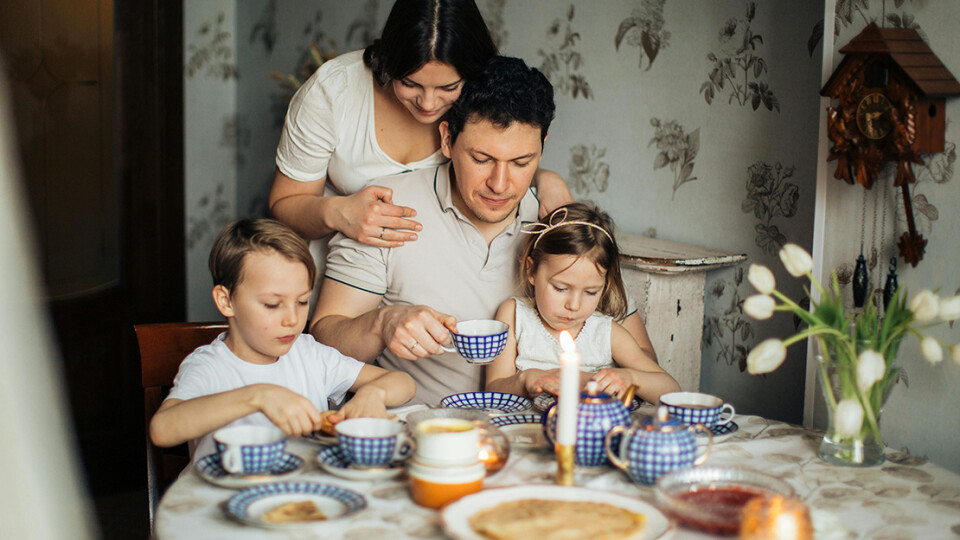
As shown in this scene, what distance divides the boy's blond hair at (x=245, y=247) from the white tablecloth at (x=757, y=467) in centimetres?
38

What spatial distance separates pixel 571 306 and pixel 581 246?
14cm

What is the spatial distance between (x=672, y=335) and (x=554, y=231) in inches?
21.6

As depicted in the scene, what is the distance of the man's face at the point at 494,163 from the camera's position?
1928mm

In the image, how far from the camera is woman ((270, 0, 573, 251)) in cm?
203

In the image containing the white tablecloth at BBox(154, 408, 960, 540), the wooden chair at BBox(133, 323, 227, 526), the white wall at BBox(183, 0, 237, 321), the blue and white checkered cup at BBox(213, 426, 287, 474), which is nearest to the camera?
the white tablecloth at BBox(154, 408, 960, 540)

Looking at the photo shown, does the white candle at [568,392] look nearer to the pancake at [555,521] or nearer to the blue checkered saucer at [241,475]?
the pancake at [555,521]

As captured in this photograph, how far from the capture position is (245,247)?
162 cm

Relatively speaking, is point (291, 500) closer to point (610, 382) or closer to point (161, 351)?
point (610, 382)

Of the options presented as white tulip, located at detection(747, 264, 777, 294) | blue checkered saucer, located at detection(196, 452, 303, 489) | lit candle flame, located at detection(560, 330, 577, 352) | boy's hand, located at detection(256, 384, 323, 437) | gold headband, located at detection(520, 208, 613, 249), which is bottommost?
blue checkered saucer, located at detection(196, 452, 303, 489)

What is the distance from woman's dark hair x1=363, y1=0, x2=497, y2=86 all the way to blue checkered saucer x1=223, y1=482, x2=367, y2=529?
114 cm

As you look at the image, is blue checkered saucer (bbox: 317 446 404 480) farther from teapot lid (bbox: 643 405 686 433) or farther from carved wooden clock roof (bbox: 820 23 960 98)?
carved wooden clock roof (bbox: 820 23 960 98)

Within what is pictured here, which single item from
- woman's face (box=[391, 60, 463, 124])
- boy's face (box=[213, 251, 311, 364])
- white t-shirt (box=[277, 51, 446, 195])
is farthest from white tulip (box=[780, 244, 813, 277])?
white t-shirt (box=[277, 51, 446, 195])

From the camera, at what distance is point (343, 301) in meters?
2.04

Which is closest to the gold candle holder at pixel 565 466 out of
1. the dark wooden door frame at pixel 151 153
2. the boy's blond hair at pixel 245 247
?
the boy's blond hair at pixel 245 247
